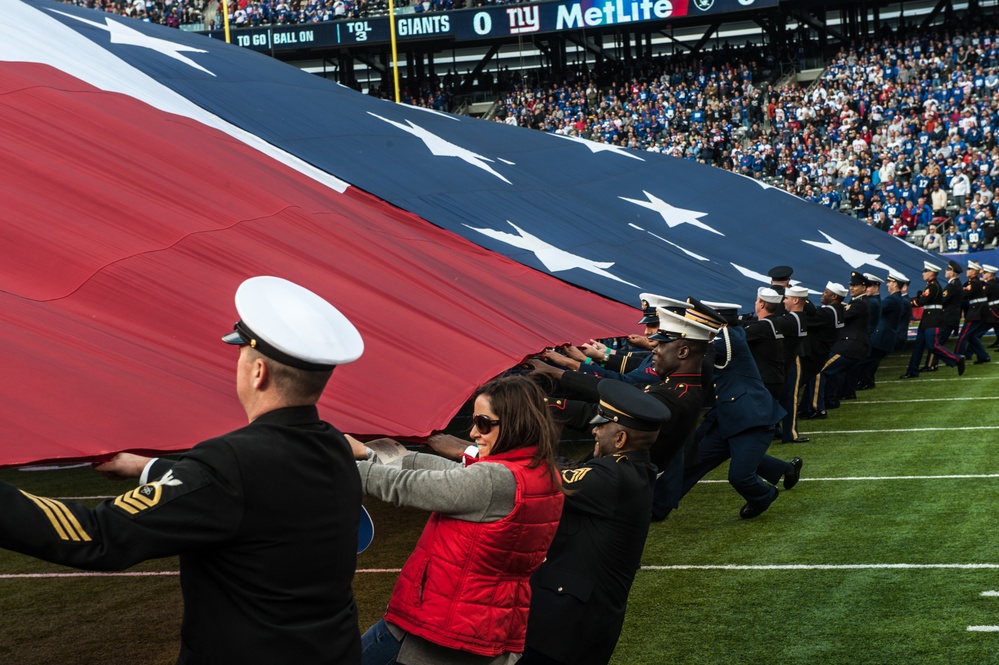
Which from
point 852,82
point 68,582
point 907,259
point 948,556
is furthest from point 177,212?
point 852,82

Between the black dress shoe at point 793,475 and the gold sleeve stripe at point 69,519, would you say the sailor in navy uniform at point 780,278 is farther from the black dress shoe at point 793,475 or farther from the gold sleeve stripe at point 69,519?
the gold sleeve stripe at point 69,519

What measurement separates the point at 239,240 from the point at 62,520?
358cm

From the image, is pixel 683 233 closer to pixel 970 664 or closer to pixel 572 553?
pixel 970 664

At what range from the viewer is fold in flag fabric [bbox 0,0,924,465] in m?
3.57

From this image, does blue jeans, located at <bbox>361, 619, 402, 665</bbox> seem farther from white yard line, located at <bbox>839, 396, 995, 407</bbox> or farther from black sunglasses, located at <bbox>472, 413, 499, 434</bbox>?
white yard line, located at <bbox>839, 396, 995, 407</bbox>

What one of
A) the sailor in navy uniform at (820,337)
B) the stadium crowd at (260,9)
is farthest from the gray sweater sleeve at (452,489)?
the stadium crowd at (260,9)

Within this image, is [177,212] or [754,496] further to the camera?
[754,496]

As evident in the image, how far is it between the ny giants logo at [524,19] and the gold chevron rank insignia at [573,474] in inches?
1056

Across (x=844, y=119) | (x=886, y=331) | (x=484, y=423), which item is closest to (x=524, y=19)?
(x=844, y=119)

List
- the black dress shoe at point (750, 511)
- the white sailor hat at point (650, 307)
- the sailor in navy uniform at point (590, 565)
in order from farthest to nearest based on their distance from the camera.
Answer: the black dress shoe at point (750, 511)
the white sailor hat at point (650, 307)
the sailor in navy uniform at point (590, 565)

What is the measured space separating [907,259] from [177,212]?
13204mm

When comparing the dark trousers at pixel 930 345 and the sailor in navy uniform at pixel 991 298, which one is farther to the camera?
the sailor in navy uniform at pixel 991 298

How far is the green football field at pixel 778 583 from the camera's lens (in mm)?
4875

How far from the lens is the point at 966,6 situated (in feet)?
94.2
